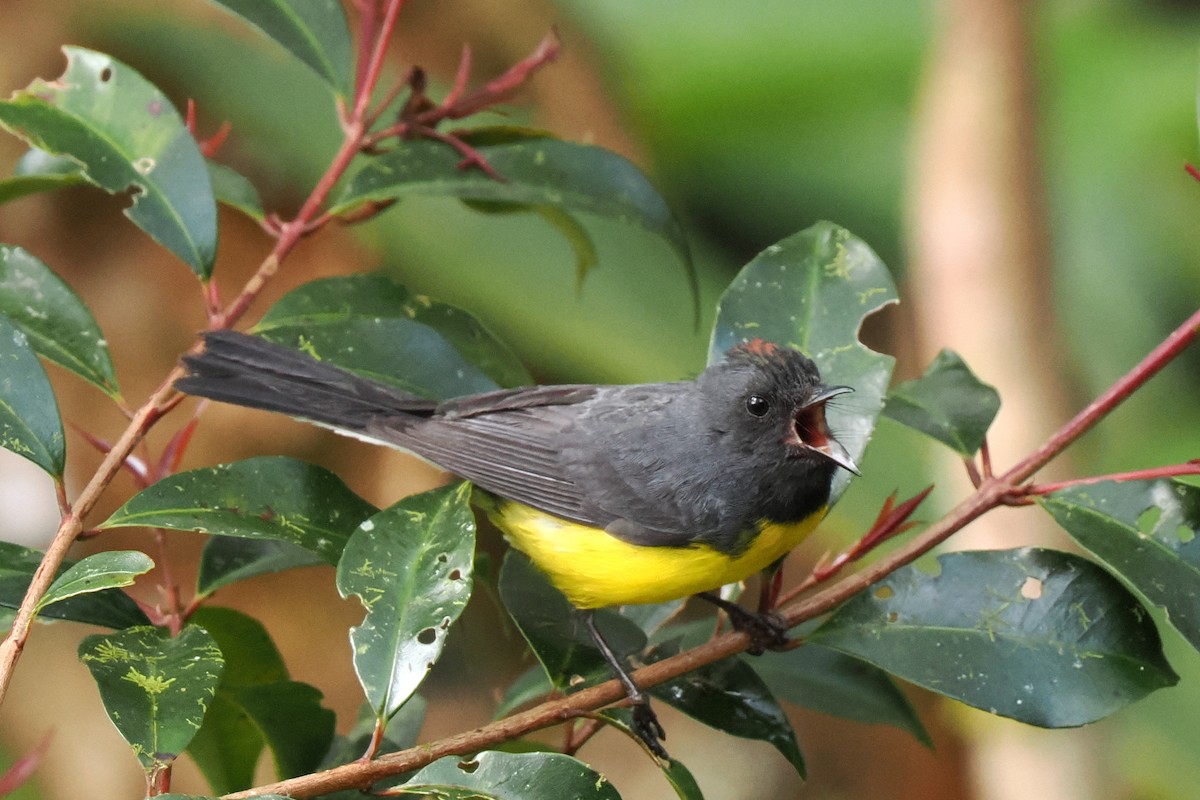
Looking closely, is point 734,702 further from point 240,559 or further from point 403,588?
point 240,559

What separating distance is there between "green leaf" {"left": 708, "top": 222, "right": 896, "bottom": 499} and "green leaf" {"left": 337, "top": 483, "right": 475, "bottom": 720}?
60 cm

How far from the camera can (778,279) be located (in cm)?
182

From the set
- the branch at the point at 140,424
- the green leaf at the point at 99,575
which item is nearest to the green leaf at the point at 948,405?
the branch at the point at 140,424

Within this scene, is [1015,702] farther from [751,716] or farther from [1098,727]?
[1098,727]

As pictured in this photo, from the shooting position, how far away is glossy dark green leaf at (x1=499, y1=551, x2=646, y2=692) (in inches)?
63.2

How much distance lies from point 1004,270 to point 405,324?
1.82m

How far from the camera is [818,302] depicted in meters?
1.81

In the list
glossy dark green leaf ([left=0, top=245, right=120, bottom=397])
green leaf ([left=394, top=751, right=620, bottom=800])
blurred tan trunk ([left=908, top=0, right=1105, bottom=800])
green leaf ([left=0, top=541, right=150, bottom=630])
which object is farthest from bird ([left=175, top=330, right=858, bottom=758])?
blurred tan trunk ([left=908, top=0, right=1105, bottom=800])

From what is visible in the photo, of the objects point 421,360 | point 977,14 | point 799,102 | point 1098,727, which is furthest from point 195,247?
point 799,102

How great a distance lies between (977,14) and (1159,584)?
2.02 metres

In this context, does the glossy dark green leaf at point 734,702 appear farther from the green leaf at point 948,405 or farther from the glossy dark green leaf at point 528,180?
the glossy dark green leaf at point 528,180

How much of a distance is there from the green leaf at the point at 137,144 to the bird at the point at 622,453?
163mm

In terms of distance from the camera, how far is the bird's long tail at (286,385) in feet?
5.63

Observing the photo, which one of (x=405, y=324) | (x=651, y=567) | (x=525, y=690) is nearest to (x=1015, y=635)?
(x=651, y=567)
